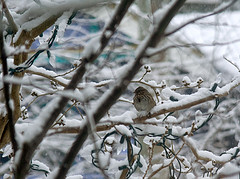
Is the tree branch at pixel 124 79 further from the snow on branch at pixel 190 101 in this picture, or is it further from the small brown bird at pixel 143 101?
the small brown bird at pixel 143 101

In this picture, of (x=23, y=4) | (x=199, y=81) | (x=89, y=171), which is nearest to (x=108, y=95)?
(x=23, y=4)

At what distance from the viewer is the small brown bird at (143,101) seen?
1.15 m

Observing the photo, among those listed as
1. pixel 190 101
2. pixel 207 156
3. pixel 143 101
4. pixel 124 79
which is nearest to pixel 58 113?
pixel 124 79

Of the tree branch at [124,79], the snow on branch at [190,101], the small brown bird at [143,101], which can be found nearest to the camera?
the tree branch at [124,79]

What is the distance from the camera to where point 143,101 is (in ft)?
4.09

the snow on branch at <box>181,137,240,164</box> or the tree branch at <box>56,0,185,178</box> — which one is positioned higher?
the snow on branch at <box>181,137,240,164</box>

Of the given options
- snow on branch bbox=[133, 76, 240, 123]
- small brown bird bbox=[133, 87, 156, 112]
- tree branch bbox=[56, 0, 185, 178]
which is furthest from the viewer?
small brown bird bbox=[133, 87, 156, 112]

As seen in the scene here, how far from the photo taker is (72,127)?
41.4 inches

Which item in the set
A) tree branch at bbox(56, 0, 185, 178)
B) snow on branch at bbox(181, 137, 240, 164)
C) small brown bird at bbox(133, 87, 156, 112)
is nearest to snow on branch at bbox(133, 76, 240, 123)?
small brown bird at bbox(133, 87, 156, 112)

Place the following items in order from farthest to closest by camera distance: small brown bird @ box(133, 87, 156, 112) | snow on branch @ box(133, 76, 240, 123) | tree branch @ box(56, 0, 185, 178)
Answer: small brown bird @ box(133, 87, 156, 112), snow on branch @ box(133, 76, 240, 123), tree branch @ box(56, 0, 185, 178)

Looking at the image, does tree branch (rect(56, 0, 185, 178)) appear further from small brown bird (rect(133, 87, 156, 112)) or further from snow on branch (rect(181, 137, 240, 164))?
snow on branch (rect(181, 137, 240, 164))

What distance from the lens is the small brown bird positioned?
1152 mm

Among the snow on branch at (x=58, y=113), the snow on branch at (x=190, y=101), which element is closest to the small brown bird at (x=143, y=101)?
the snow on branch at (x=190, y=101)

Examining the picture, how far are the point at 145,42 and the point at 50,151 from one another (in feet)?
10.5
